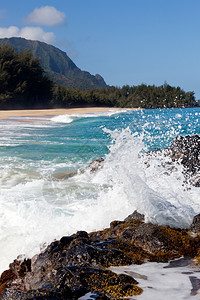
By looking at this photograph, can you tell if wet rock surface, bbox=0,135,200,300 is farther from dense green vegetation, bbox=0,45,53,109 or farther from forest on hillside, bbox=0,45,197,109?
dense green vegetation, bbox=0,45,53,109

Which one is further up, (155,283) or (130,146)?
(130,146)

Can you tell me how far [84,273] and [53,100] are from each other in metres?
48.5

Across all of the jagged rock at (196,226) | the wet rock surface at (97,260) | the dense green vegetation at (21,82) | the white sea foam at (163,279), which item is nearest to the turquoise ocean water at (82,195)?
the jagged rock at (196,226)

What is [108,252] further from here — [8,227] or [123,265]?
[8,227]

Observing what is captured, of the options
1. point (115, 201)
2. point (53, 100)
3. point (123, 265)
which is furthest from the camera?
point (53, 100)

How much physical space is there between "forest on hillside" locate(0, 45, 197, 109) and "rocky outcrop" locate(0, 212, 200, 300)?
130 feet

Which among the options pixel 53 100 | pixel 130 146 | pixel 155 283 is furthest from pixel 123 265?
pixel 53 100

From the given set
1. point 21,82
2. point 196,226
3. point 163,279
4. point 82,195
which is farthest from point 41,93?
point 163,279

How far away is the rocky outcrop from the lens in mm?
2494

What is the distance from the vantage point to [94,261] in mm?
3053

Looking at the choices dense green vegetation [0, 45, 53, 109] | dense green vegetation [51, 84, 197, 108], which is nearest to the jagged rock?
dense green vegetation [0, 45, 53, 109]

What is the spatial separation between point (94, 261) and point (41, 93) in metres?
47.8

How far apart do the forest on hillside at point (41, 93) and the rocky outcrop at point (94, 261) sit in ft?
130

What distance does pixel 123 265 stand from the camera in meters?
3.11
